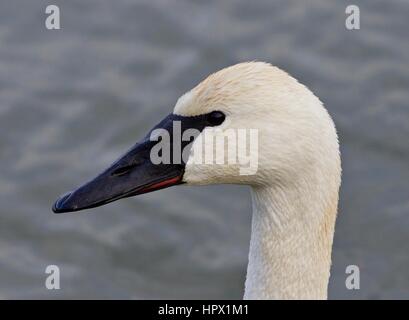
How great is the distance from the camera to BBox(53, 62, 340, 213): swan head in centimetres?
568

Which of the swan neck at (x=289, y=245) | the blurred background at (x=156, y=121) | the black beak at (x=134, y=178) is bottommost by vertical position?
the swan neck at (x=289, y=245)

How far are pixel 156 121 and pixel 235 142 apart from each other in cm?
435

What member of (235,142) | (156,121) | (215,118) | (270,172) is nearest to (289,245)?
(270,172)

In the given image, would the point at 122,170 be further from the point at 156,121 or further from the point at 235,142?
the point at 156,121

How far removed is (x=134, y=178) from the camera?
6.03 m

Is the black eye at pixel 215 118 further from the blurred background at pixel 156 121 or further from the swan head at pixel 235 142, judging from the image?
the blurred background at pixel 156 121

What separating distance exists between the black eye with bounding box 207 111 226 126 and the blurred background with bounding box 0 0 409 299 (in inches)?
127

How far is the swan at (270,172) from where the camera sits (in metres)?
5.69

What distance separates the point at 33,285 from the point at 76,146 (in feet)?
4.75

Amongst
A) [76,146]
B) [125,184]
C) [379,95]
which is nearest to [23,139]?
[76,146]

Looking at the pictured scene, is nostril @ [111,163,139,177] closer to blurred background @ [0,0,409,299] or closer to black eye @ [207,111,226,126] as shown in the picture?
black eye @ [207,111,226,126]

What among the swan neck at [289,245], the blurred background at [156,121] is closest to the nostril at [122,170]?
the swan neck at [289,245]

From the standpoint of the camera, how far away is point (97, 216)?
31.0 ft

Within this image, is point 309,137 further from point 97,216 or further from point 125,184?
point 97,216
